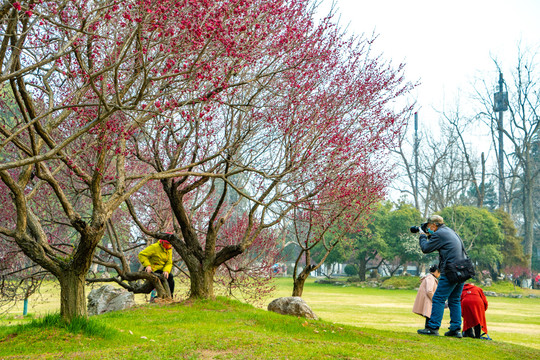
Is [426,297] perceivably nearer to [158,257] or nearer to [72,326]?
[158,257]

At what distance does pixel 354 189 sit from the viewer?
1036cm

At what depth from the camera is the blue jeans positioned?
8.02m

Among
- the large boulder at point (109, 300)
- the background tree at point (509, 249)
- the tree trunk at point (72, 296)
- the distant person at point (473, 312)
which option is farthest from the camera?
the background tree at point (509, 249)

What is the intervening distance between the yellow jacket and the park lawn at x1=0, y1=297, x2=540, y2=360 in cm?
122

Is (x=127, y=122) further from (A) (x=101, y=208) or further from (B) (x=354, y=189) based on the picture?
(B) (x=354, y=189)

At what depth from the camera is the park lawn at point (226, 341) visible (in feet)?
18.6

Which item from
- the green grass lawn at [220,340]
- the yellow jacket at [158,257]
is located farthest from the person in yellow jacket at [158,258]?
the green grass lawn at [220,340]

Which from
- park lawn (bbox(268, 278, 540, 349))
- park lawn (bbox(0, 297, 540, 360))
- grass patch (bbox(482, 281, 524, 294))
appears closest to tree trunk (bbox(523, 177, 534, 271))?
grass patch (bbox(482, 281, 524, 294))

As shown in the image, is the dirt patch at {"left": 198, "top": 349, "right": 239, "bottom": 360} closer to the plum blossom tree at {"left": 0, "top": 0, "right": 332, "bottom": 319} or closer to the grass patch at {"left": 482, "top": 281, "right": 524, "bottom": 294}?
the plum blossom tree at {"left": 0, "top": 0, "right": 332, "bottom": 319}

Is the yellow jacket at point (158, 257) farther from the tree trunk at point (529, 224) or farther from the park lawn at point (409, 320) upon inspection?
the tree trunk at point (529, 224)

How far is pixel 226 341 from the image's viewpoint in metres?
6.43

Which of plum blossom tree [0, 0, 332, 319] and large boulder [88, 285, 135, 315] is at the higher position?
plum blossom tree [0, 0, 332, 319]

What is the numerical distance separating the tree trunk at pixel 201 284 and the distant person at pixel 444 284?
14.8 feet

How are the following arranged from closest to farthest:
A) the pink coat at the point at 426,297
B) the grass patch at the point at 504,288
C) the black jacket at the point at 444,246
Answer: the black jacket at the point at 444,246 < the pink coat at the point at 426,297 < the grass patch at the point at 504,288
